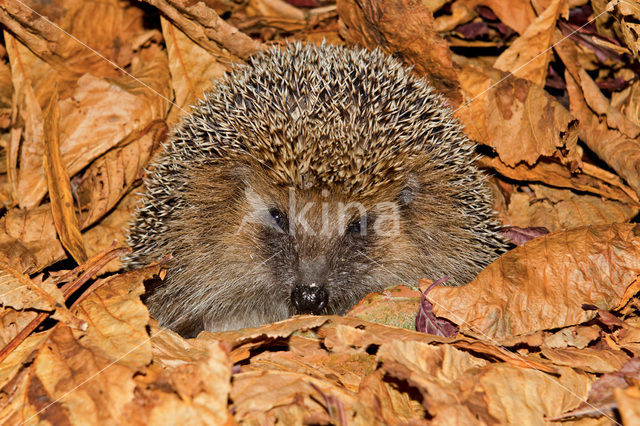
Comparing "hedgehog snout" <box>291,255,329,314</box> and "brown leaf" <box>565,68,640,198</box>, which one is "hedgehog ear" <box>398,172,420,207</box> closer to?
"hedgehog snout" <box>291,255,329,314</box>

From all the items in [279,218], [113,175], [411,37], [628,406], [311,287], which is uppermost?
[411,37]

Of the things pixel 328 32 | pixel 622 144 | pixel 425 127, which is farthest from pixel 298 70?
pixel 622 144

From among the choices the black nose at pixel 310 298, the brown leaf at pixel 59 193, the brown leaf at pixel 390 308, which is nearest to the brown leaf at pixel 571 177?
the brown leaf at pixel 390 308

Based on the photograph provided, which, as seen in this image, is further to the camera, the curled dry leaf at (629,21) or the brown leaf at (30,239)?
the curled dry leaf at (629,21)

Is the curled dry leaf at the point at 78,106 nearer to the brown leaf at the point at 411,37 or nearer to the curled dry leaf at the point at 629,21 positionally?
the brown leaf at the point at 411,37

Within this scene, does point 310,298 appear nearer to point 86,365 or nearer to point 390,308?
point 390,308

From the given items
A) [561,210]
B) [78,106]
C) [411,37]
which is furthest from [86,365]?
[561,210]

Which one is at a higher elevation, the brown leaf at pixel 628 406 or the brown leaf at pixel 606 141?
the brown leaf at pixel 606 141

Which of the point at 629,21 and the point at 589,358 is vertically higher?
the point at 629,21
